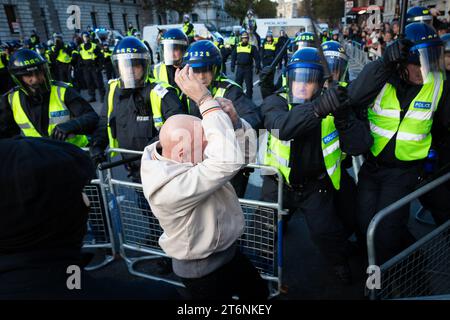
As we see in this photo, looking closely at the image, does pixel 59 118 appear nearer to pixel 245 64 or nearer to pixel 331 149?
pixel 331 149

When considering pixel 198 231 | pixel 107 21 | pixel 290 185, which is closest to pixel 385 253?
pixel 290 185

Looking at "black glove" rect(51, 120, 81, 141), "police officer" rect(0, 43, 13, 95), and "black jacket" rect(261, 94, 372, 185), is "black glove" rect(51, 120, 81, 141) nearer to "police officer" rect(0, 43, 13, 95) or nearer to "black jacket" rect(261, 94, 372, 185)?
"black jacket" rect(261, 94, 372, 185)

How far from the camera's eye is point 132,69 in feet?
11.1

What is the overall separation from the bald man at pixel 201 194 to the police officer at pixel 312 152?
0.76 meters

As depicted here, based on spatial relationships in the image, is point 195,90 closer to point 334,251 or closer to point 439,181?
point 439,181

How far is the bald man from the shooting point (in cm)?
163

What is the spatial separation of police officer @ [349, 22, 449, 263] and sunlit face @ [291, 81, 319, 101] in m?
0.27

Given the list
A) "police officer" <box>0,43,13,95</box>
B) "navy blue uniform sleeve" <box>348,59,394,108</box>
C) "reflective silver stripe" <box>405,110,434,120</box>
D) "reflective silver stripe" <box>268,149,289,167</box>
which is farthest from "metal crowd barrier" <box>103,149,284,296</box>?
"police officer" <box>0,43,13,95</box>

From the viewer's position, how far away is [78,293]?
1019 mm

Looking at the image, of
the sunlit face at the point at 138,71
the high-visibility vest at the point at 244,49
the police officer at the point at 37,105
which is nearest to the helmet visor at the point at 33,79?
the police officer at the point at 37,105

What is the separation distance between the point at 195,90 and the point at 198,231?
71 cm

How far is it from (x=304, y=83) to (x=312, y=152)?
53 cm

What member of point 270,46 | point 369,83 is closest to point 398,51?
point 369,83

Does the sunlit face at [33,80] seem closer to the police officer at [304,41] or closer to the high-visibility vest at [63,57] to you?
the police officer at [304,41]
